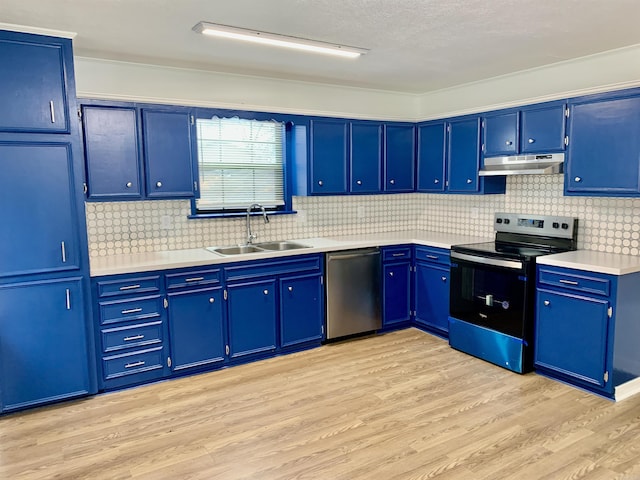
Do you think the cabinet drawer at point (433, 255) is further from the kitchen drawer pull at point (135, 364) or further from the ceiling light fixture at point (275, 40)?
the kitchen drawer pull at point (135, 364)

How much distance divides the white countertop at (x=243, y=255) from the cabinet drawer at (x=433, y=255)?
0.17 ft

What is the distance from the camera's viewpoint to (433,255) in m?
4.46

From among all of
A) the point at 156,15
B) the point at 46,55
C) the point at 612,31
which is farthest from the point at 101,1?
the point at 612,31

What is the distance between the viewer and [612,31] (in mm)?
3070

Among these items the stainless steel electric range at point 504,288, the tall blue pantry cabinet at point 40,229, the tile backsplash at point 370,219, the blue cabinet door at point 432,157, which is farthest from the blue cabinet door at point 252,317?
the blue cabinet door at point 432,157

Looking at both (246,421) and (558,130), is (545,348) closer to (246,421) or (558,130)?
(558,130)

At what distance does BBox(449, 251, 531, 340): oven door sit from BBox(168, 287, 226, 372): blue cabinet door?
6.86 feet

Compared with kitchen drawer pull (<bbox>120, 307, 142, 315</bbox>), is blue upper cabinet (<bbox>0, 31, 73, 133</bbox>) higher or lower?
higher

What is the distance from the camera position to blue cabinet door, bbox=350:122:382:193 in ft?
15.4

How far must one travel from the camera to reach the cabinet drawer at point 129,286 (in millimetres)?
3287

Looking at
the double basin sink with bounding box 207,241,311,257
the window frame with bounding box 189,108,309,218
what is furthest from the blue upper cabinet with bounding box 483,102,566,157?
the double basin sink with bounding box 207,241,311,257

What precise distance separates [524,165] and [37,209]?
12.2 feet

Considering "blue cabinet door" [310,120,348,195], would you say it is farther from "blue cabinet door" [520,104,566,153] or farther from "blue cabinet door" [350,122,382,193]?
"blue cabinet door" [520,104,566,153]

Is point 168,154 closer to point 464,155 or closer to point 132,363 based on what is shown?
point 132,363
